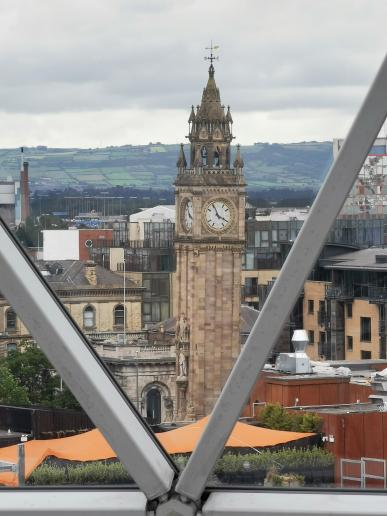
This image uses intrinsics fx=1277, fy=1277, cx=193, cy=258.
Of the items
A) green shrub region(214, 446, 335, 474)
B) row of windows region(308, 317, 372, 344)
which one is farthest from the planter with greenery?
row of windows region(308, 317, 372, 344)

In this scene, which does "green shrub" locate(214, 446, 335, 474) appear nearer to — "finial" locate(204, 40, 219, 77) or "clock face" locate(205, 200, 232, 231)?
"finial" locate(204, 40, 219, 77)

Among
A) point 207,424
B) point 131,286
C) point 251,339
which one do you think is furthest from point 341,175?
point 131,286

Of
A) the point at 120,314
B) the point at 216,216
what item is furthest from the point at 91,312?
the point at 216,216

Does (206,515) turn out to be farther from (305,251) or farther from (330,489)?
(305,251)

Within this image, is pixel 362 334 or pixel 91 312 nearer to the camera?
pixel 91 312

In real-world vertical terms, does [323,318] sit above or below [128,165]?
below

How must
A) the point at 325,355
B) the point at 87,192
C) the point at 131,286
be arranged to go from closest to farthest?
the point at 87,192 → the point at 325,355 → the point at 131,286

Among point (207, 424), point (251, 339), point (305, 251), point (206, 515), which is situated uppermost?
point (305, 251)

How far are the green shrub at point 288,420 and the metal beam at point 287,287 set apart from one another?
1.81 feet

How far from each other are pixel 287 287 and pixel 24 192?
726 mm

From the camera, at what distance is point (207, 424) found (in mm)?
2113

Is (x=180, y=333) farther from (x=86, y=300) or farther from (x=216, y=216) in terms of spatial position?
(x=86, y=300)

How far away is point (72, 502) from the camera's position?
2084mm

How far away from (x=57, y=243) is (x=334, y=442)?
0.75m
